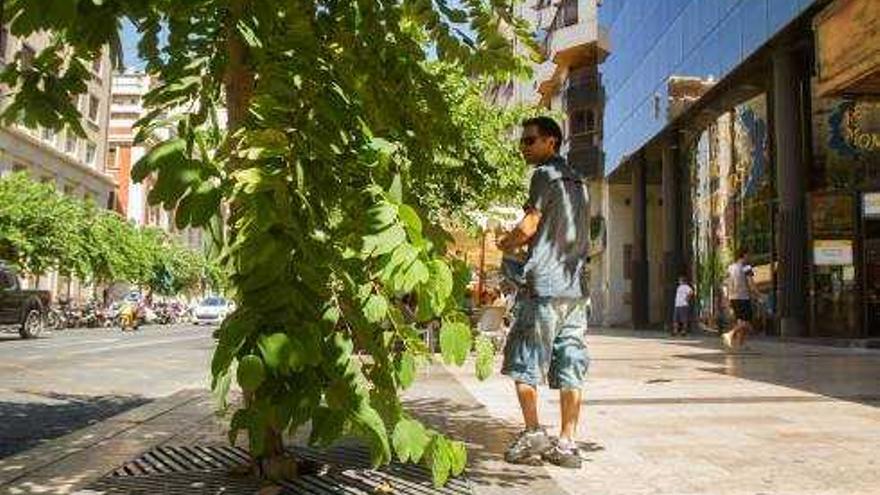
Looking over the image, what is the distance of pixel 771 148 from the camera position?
21.3 m

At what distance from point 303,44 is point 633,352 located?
14.0 m

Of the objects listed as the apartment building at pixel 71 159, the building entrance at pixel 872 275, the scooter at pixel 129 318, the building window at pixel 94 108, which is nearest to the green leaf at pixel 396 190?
the building entrance at pixel 872 275

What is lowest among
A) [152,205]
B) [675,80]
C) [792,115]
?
[152,205]

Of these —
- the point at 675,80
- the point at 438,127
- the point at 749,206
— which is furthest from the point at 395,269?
the point at 675,80

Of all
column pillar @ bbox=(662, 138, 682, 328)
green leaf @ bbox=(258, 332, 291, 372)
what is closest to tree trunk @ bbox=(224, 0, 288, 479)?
green leaf @ bbox=(258, 332, 291, 372)

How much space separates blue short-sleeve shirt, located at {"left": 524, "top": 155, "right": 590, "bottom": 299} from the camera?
4746mm

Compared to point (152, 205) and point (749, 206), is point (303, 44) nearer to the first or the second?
point (152, 205)

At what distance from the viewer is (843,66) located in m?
10.4

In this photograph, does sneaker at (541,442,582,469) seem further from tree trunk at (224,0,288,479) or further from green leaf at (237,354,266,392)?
green leaf at (237,354,266,392)

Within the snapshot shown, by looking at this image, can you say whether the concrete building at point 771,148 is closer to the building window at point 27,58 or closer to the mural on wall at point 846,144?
the mural on wall at point 846,144

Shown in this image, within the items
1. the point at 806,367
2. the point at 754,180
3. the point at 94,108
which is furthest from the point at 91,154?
the point at 806,367

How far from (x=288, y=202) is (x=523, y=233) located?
2.21 metres

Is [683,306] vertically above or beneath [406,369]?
above

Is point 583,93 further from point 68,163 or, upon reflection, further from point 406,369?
point 406,369
